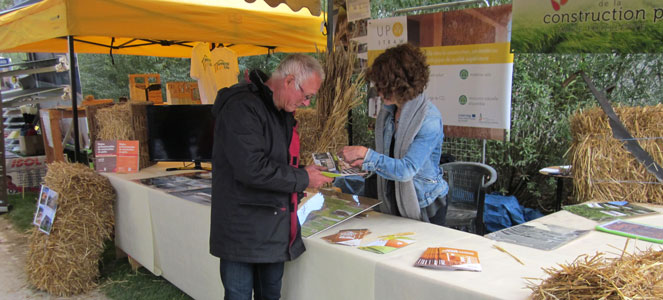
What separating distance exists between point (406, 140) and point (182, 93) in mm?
4129

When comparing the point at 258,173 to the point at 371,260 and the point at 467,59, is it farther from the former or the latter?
the point at 467,59

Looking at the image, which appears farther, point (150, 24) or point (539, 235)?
point (150, 24)

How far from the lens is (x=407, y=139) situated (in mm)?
2123

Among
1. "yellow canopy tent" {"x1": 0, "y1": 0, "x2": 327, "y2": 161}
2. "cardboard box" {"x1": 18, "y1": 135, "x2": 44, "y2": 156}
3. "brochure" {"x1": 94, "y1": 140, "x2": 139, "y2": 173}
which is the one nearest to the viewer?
"brochure" {"x1": 94, "y1": 140, "x2": 139, "y2": 173}

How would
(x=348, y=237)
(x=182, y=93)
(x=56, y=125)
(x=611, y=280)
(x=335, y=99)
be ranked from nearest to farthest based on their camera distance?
(x=611, y=280)
(x=348, y=237)
(x=335, y=99)
(x=182, y=93)
(x=56, y=125)

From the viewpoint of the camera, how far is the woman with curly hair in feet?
6.62

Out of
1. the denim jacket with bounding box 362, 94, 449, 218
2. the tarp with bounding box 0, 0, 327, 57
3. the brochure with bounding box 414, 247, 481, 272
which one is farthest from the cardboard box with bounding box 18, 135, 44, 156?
the brochure with bounding box 414, 247, 481, 272

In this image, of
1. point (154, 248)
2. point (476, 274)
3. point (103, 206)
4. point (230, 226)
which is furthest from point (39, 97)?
point (476, 274)

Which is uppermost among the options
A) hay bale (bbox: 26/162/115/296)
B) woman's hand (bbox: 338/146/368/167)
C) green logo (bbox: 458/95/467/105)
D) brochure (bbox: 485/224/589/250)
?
green logo (bbox: 458/95/467/105)

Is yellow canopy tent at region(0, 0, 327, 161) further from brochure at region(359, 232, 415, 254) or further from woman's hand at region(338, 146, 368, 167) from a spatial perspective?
brochure at region(359, 232, 415, 254)

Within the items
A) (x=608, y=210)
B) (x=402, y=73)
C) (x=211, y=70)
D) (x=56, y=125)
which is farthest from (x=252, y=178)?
(x=56, y=125)

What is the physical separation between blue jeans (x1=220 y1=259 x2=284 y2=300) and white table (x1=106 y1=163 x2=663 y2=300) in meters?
0.10

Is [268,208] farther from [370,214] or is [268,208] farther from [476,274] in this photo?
[476,274]

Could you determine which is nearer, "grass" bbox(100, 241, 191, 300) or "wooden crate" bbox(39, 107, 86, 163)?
"grass" bbox(100, 241, 191, 300)
